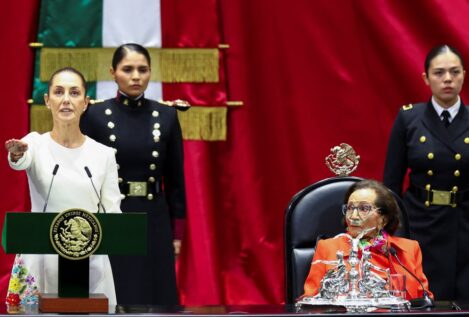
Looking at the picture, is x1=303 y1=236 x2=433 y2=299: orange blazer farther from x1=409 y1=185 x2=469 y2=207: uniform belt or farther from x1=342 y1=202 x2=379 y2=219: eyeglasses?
x1=409 y1=185 x2=469 y2=207: uniform belt

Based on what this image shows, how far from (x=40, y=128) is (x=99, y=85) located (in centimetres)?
37

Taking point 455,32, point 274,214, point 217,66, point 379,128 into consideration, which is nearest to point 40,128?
point 217,66

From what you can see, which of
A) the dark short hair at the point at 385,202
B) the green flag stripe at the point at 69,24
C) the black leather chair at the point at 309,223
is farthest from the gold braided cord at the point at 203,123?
the dark short hair at the point at 385,202

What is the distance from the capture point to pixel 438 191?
4680 mm

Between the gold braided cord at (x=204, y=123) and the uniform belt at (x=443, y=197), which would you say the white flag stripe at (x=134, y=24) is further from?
the uniform belt at (x=443, y=197)

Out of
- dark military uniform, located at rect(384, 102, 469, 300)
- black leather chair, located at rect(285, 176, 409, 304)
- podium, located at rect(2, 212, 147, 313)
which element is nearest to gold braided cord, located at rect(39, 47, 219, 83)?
dark military uniform, located at rect(384, 102, 469, 300)

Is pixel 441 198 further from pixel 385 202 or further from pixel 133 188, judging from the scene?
pixel 133 188

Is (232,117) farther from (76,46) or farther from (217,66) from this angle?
(76,46)

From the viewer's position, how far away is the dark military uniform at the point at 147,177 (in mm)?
4535

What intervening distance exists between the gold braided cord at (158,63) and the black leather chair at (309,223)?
1921 mm

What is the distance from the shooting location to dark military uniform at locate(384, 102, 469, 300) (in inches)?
184

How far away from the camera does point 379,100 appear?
Answer: 5809mm

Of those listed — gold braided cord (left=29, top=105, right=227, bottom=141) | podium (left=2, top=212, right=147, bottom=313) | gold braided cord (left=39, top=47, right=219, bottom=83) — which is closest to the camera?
podium (left=2, top=212, right=147, bottom=313)

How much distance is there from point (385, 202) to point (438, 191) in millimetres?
1102
